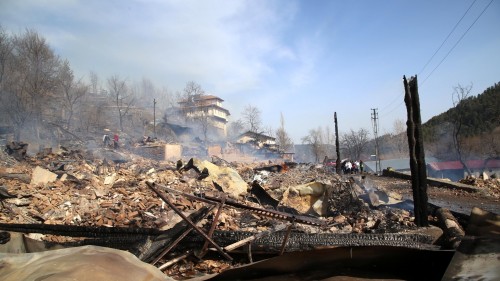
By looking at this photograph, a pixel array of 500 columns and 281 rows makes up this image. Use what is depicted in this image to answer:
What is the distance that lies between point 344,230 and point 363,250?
4719mm

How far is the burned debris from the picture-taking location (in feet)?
14.3

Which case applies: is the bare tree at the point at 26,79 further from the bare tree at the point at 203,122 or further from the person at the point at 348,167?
the person at the point at 348,167

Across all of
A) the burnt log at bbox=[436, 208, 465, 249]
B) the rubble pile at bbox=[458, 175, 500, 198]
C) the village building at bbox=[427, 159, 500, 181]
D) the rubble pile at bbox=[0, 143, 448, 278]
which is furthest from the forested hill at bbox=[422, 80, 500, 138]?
the burnt log at bbox=[436, 208, 465, 249]

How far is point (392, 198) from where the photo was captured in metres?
11.6

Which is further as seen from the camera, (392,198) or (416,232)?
(392,198)

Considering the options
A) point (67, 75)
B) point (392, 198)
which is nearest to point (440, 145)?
point (392, 198)

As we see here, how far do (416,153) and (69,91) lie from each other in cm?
4122

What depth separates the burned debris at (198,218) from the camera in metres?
4.36

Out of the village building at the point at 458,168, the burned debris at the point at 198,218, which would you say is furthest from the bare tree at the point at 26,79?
the village building at the point at 458,168

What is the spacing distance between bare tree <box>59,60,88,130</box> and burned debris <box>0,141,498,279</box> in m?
22.8

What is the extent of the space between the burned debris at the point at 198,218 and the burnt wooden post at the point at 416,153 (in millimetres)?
450

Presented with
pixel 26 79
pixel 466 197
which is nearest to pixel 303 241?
pixel 466 197

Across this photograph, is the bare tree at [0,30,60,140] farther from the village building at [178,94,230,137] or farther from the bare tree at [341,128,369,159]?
the bare tree at [341,128,369,159]

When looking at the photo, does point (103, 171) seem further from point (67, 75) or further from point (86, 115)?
point (86, 115)
